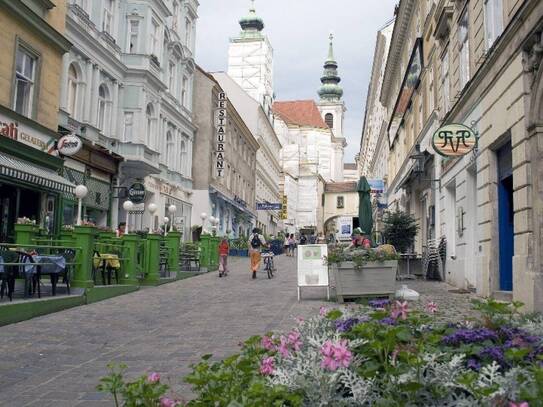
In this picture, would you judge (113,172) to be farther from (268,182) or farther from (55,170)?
(268,182)

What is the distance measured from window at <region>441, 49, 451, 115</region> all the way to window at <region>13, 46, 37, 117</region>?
12.1 metres

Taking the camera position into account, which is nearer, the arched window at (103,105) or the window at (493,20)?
the window at (493,20)

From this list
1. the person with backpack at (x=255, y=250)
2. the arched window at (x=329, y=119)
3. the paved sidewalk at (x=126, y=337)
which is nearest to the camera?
Answer: the paved sidewalk at (x=126, y=337)

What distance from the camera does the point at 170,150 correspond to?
31984mm

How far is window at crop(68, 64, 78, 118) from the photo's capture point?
2081 cm

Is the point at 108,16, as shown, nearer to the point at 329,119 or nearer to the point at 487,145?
the point at 487,145

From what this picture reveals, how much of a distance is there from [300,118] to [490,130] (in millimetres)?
90909

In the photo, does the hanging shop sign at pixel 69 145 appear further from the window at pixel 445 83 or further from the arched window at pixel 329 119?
the arched window at pixel 329 119

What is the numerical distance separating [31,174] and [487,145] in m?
11.7

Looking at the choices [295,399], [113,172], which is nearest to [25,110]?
[113,172]

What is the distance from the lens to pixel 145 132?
25.7m

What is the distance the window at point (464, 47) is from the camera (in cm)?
1469

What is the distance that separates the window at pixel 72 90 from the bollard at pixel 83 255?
34.2ft

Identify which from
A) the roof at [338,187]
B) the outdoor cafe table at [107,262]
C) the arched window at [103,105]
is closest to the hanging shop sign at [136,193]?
the arched window at [103,105]
